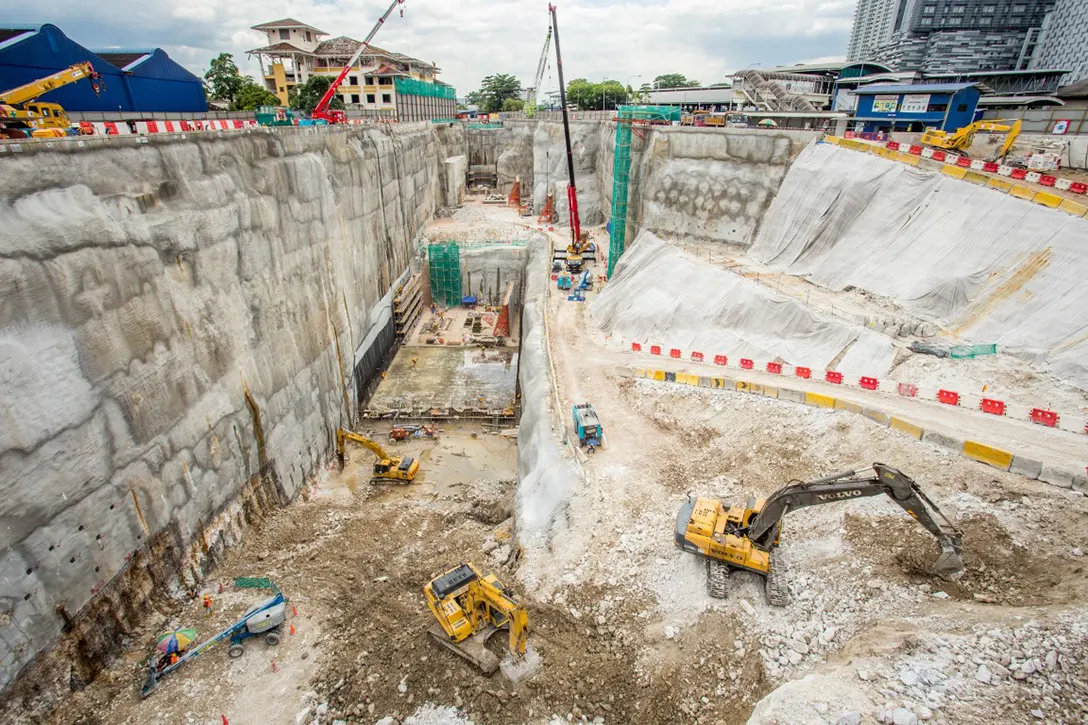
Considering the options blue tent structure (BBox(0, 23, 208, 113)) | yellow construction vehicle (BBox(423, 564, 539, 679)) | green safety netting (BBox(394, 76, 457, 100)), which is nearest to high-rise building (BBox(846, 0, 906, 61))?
green safety netting (BBox(394, 76, 457, 100))

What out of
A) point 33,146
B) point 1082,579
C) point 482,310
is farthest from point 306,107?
point 1082,579

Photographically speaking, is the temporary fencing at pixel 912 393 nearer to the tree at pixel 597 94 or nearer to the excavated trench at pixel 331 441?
the excavated trench at pixel 331 441

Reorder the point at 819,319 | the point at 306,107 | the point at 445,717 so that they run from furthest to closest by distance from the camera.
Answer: the point at 306,107 < the point at 819,319 < the point at 445,717

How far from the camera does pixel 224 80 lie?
48250mm

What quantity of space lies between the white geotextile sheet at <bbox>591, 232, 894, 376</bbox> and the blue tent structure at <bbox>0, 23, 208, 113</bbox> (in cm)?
2234

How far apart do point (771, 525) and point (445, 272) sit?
36142mm

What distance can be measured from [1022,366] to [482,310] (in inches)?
1314

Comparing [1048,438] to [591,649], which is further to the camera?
[1048,438]

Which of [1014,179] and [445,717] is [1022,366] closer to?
[1014,179]

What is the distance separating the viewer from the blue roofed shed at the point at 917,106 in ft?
111

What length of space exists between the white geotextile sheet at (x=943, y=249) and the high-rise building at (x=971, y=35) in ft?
317

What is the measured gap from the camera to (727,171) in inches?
1321

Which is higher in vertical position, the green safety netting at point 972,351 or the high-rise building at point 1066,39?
the high-rise building at point 1066,39

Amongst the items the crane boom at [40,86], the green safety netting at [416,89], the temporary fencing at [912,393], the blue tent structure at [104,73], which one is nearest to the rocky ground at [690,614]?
the temporary fencing at [912,393]
